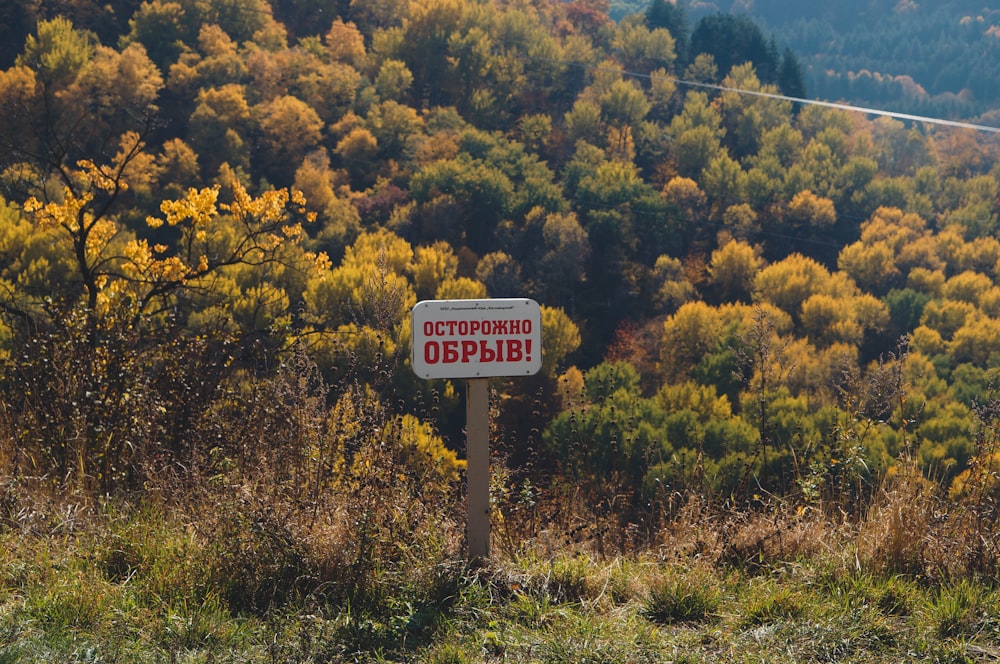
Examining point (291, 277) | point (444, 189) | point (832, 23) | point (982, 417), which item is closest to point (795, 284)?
point (444, 189)

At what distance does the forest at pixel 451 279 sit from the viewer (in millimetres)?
3529

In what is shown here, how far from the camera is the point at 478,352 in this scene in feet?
10.1

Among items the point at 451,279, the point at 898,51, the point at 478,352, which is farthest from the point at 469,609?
the point at 898,51

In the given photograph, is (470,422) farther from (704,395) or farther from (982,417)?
(704,395)

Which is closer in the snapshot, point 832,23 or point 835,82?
point 835,82

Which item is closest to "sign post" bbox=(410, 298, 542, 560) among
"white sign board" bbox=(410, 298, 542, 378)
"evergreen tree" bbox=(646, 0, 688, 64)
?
"white sign board" bbox=(410, 298, 542, 378)

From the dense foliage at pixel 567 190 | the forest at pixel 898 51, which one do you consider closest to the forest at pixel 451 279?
the dense foliage at pixel 567 190

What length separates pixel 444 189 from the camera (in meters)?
54.9

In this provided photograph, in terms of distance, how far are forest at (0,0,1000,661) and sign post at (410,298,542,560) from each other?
20 centimetres

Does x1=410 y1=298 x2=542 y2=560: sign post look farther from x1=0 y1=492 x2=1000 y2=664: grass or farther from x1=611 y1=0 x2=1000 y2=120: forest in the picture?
x1=611 y1=0 x2=1000 y2=120: forest

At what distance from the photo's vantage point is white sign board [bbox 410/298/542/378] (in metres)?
3.04

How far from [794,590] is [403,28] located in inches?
2965

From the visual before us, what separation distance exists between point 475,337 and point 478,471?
17.6 inches

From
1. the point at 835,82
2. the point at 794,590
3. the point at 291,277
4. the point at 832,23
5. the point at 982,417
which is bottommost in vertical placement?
the point at 291,277
